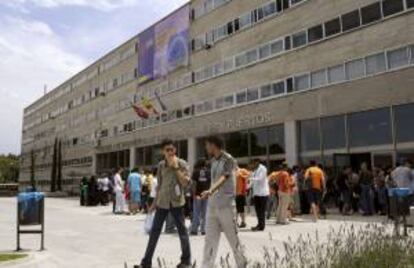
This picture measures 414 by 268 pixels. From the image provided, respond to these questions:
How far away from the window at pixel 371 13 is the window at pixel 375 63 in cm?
161

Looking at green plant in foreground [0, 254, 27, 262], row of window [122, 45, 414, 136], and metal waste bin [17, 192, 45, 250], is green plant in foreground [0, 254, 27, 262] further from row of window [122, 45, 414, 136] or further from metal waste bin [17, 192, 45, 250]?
row of window [122, 45, 414, 136]

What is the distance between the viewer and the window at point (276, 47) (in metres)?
30.3

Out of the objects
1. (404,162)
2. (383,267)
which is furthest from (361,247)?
(404,162)

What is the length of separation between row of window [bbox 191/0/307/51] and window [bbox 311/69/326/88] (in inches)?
166

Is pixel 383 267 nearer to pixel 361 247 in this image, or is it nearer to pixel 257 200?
pixel 361 247

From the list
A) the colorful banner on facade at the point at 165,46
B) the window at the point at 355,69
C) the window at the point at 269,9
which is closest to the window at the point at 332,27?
the window at the point at 355,69

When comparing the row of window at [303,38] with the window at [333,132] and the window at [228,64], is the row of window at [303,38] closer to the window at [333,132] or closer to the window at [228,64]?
the window at [228,64]

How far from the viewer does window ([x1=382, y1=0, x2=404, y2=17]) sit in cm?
2327

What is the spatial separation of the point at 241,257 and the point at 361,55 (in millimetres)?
18886

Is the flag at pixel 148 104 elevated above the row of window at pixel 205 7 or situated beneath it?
situated beneath

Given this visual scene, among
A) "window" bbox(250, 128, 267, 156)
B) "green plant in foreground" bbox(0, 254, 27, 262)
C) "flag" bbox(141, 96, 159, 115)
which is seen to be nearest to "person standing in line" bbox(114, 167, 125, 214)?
"window" bbox(250, 128, 267, 156)

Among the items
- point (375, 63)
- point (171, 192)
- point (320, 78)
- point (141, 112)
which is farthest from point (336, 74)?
point (141, 112)

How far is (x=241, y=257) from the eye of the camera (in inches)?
300

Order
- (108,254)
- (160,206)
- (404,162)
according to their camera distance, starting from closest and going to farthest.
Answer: (160,206) < (108,254) < (404,162)
